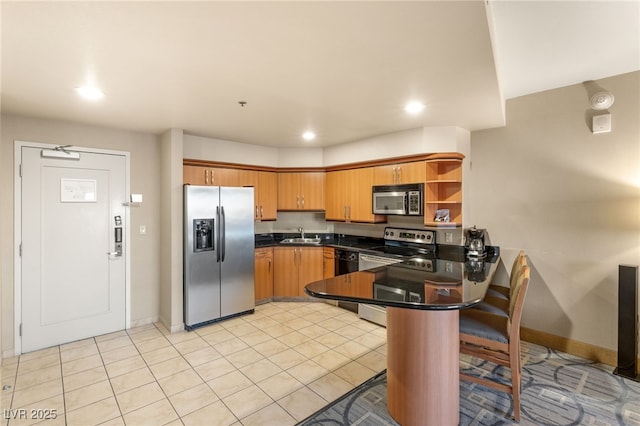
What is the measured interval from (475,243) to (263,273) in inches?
117

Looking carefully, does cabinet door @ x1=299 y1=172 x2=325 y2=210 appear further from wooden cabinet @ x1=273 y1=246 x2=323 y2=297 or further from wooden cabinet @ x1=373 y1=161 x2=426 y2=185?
wooden cabinet @ x1=373 y1=161 x2=426 y2=185

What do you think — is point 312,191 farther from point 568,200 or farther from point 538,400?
point 538,400

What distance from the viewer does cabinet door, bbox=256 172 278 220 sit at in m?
4.82

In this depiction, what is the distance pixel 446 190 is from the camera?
3.91m

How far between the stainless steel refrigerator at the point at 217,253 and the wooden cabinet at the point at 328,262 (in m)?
1.11

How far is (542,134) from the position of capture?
3.29 m

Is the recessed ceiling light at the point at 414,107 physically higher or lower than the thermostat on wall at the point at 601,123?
higher

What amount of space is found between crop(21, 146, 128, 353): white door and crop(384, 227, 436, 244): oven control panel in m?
3.50

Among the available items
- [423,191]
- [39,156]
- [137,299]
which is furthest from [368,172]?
[39,156]

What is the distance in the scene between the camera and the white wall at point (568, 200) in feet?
9.32

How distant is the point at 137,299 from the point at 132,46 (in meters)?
3.21

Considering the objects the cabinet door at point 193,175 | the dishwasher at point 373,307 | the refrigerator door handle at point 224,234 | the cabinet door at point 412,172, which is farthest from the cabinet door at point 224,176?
the cabinet door at point 412,172

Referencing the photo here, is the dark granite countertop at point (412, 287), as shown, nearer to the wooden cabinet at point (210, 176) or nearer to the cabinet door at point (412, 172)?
the cabinet door at point (412, 172)

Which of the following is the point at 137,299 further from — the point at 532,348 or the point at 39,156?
the point at 532,348
